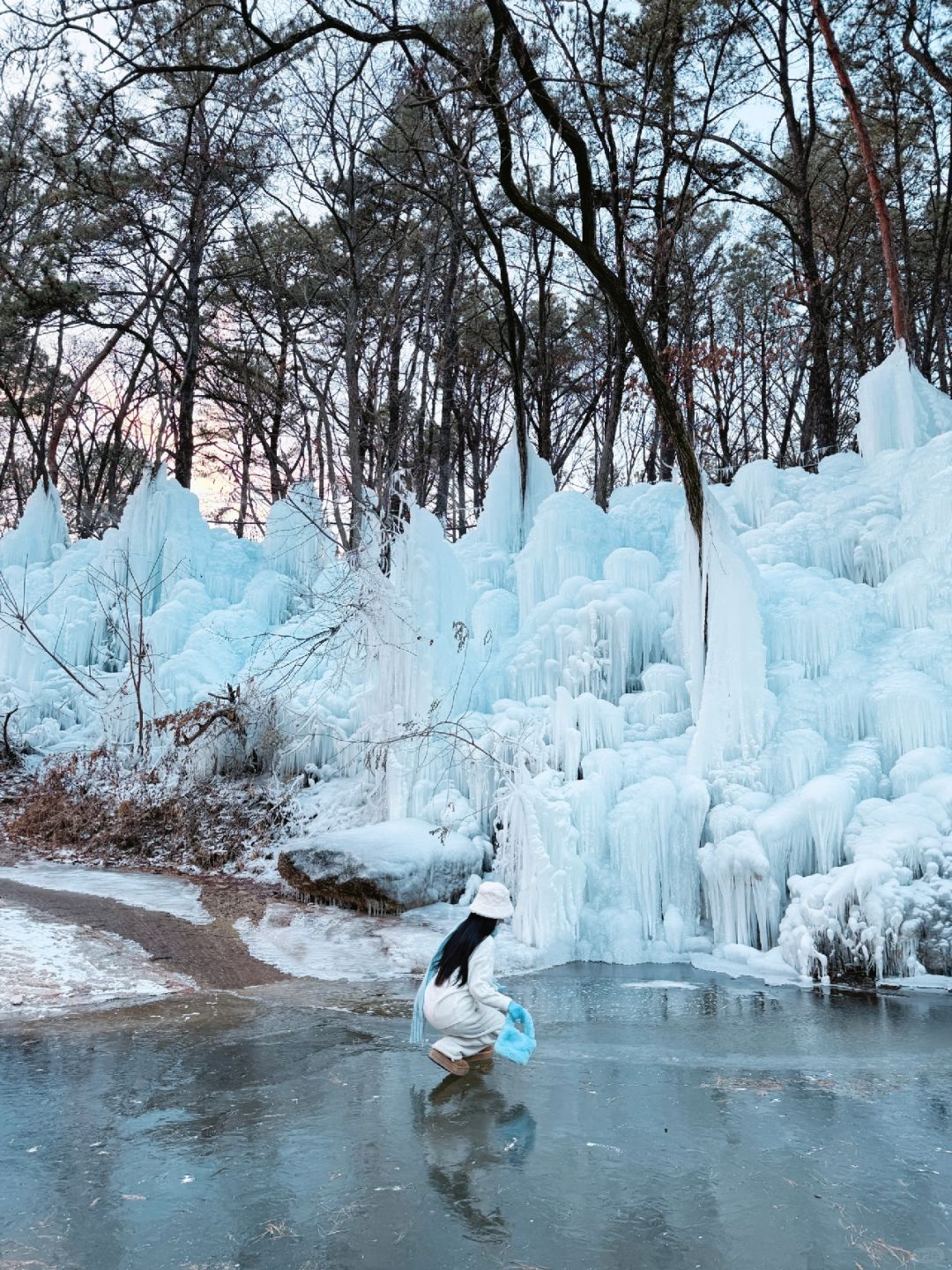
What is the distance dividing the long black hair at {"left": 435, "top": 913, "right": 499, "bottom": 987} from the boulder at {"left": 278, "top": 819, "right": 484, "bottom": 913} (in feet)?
13.5

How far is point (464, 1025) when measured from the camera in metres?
4.46

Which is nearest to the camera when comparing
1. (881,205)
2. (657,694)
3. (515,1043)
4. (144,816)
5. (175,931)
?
(515,1043)

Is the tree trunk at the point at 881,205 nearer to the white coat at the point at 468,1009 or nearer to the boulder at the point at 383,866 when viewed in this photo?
the boulder at the point at 383,866

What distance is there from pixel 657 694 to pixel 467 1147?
6441mm

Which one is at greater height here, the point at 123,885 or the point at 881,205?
the point at 881,205

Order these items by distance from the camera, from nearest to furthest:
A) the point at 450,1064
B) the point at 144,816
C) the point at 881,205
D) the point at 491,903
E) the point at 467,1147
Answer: the point at 467,1147 → the point at 450,1064 → the point at 491,903 → the point at 144,816 → the point at 881,205

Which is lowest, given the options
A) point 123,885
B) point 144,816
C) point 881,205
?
point 123,885

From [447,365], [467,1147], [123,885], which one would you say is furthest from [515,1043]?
[447,365]

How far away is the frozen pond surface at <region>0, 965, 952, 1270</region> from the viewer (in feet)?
9.19

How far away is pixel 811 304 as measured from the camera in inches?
549

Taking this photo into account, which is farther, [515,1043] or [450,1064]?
[450,1064]

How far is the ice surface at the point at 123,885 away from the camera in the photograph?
873 centimetres

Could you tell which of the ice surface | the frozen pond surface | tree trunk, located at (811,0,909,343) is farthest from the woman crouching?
tree trunk, located at (811,0,909,343)

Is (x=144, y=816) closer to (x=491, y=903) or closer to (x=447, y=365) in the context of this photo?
(x=447, y=365)
